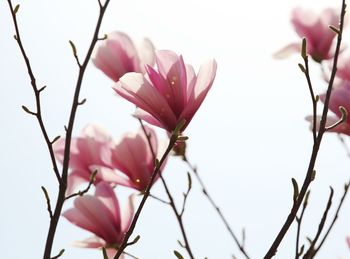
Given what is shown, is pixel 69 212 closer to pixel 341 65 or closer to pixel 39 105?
pixel 39 105

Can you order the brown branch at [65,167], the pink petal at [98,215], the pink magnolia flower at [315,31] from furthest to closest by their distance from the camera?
the pink magnolia flower at [315,31] → the pink petal at [98,215] → the brown branch at [65,167]

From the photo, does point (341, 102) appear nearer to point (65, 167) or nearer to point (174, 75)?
point (174, 75)

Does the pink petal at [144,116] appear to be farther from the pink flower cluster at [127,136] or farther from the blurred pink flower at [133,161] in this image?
the blurred pink flower at [133,161]

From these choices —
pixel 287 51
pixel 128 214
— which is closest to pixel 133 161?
pixel 128 214

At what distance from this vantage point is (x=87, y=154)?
47.7 inches

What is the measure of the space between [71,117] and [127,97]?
0.08 m

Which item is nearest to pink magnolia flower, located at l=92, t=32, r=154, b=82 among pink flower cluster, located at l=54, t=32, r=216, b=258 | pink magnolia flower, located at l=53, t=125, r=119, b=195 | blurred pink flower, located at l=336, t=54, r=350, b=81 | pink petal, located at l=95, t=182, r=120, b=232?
pink flower cluster, located at l=54, t=32, r=216, b=258

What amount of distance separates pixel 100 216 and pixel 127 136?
0.56 ft

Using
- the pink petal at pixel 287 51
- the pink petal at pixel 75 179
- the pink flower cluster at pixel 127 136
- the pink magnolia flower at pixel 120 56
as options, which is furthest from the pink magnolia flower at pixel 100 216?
the pink petal at pixel 287 51

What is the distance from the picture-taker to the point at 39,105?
79 cm

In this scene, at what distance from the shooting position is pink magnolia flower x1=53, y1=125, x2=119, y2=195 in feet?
3.91

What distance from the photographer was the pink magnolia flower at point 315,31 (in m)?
1.39

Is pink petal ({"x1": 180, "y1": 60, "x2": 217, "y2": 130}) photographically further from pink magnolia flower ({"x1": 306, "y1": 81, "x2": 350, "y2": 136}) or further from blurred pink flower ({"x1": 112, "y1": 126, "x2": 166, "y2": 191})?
blurred pink flower ({"x1": 112, "y1": 126, "x2": 166, "y2": 191})

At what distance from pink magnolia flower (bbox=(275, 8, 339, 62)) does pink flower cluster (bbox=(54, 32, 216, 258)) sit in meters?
0.40
